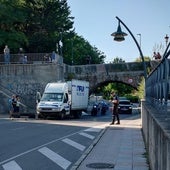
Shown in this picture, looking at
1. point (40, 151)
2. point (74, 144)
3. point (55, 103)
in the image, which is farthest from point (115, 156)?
point (55, 103)

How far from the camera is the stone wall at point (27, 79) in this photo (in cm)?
4522

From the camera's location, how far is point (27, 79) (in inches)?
1793

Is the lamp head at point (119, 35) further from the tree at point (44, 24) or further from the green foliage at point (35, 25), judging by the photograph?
the tree at point (44, 24)

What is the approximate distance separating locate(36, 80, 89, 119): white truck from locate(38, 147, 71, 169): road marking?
1953 cm

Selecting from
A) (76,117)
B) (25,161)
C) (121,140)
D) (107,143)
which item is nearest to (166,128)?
(25,161)

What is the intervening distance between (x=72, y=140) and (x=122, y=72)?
39.7 m

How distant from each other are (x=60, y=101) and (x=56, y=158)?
2233 centimetres

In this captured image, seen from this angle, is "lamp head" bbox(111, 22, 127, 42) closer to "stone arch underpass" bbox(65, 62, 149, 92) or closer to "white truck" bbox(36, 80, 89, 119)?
"white truck" bbox(36, 80, 89, 119)

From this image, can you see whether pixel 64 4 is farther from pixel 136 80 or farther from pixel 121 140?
pixel 121 140

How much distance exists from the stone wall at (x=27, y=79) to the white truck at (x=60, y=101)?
670cm

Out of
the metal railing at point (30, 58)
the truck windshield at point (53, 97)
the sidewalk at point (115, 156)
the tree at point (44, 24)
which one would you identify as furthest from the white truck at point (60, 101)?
the tree at point (44, 24)

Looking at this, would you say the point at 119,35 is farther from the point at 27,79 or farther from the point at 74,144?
the point at 27,79

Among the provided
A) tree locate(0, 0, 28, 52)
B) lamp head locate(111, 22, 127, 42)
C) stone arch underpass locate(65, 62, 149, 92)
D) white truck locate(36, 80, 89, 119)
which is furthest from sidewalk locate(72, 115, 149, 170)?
stone arch underpass locate(65, 62, 149, 92)

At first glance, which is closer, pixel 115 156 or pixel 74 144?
pixel 115 156
